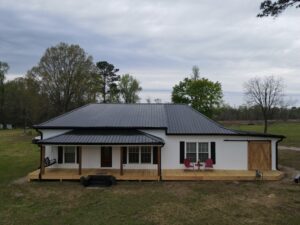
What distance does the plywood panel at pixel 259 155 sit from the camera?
19.3m

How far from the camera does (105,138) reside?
18250mm

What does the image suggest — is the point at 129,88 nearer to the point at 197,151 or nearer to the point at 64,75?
the point at 64,75

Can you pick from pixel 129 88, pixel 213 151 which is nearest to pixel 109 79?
pixel 129 88

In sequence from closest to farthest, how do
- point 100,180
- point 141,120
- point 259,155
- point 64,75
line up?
1. point 100,180
2. point 259,155
3. point 141,120
4. point 64,75

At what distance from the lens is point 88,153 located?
773 inches

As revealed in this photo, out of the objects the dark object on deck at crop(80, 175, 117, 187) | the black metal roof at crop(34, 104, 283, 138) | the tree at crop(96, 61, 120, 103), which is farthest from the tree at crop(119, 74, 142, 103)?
the dark object on deck at crop(80, 175, 117, 187)

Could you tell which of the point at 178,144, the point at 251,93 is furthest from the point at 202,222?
the point at 251,93

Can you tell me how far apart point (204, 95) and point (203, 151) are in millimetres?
33356

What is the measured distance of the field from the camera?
1104 cm

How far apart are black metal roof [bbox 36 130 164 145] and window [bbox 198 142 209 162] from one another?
272cm

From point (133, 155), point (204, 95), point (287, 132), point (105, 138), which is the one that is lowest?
point (287, 132)

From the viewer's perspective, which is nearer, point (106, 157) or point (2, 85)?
point (106, 157)

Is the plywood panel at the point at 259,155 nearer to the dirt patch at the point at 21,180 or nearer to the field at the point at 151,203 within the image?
the field at the point at 151,203

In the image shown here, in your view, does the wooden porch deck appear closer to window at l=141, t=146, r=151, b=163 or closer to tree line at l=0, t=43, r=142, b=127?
window at l=141, t=146, r=151, b=163
